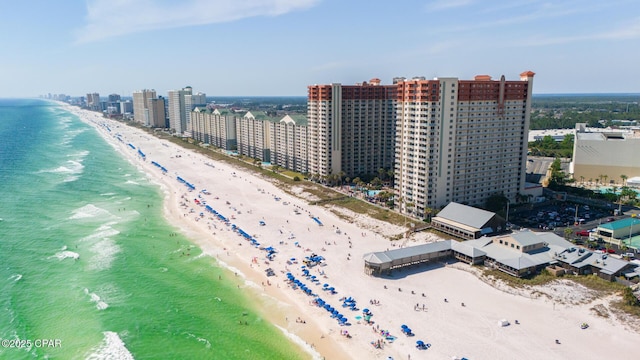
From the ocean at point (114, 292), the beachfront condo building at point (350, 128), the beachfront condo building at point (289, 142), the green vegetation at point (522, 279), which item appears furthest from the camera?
the beachfront condo building at point (289, 142)

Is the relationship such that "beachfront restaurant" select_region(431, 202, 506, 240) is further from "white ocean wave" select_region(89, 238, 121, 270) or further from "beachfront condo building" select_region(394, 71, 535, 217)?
"white ocean wave" select_region(89, 238, 121, 270)

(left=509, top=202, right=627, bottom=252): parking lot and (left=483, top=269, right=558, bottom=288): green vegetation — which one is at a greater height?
(left=509, top=202, right=627, bottom=252): parking lot

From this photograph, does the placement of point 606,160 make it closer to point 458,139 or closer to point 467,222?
point 458,139

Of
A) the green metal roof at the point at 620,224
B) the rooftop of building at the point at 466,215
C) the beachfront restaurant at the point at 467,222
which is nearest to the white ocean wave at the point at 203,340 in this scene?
the beachfront restaurant at the point at 467,222

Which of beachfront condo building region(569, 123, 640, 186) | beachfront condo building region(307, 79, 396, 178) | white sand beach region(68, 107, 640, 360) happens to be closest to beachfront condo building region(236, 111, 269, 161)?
beachfront condo building region(307, 79, 396, 178)

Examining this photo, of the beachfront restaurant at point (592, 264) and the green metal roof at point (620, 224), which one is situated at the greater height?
the green metal roof at point (620, 224)

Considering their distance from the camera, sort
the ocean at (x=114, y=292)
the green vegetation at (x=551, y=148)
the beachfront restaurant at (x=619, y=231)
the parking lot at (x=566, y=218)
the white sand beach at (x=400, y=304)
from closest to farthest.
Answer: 1. the white sand beach at (x=400, y=304)
2. the ocean at (x=114, y=292)
3. the beachfront restaurant at (x=619, y=231)
4. the parking lot at (x=566, y=218)
5. the green vegetation at (x=551, y=148)

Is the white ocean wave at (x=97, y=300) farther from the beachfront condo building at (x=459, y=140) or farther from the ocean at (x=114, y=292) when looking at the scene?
the beachfront condo building at (x=459, y=140)
